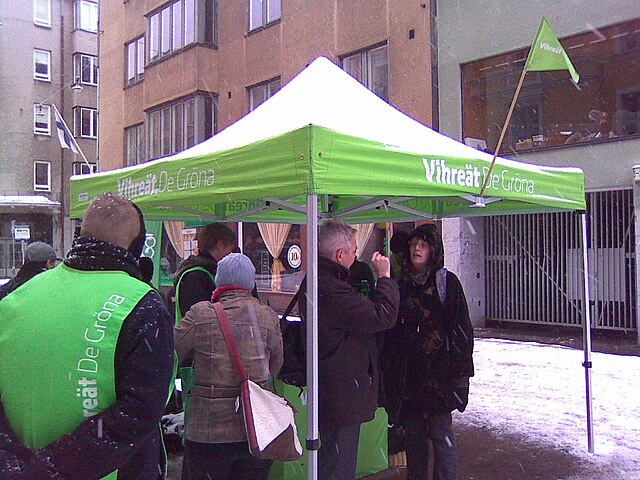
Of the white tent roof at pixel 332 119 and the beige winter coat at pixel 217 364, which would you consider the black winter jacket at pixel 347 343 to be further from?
the white tent roof at pixel 332 119

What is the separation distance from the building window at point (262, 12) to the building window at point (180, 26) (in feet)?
5.56

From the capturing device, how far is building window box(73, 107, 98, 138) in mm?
34625

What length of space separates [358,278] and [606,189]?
8645 millimetres

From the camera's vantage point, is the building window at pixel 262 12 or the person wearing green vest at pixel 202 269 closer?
the person wearing green vest at pixel 202 269

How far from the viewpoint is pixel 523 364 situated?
9.76 meters

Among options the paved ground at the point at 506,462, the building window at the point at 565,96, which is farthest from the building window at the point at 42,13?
the paved ground at the point at 506,462

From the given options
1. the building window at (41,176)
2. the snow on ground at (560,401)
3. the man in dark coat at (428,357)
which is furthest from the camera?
the building window at (41,176)

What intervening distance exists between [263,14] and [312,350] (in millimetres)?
16302

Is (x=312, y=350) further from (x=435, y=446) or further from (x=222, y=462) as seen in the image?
(x=435, y=446)

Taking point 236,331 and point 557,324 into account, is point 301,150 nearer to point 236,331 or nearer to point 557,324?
point 236,331

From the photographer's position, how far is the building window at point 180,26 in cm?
1927

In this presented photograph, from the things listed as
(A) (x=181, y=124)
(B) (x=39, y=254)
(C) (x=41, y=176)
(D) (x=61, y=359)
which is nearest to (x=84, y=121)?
(C) (x=41, y=176)

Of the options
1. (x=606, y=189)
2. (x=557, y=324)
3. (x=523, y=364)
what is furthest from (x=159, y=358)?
(x=557, y=324)

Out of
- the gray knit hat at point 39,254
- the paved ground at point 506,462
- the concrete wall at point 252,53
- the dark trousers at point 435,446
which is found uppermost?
the concrete wall at point 252,53
